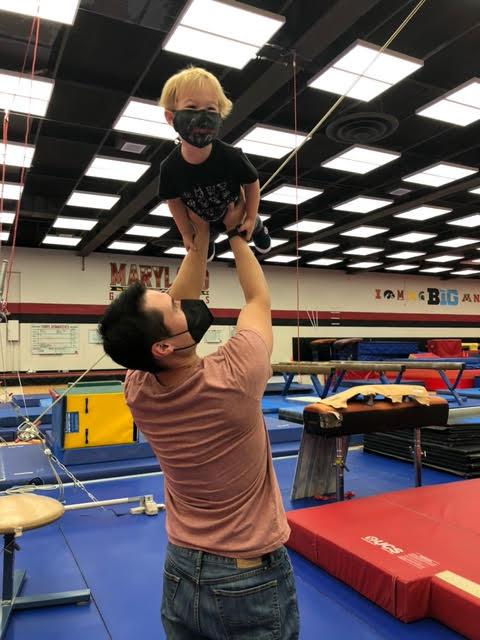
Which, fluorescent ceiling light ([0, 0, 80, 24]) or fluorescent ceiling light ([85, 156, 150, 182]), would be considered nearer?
fluorescent ceiling light ([0, 0, 80, 24])

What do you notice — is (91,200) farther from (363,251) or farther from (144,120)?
(363,251)

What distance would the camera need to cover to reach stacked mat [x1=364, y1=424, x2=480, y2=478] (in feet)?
13.8

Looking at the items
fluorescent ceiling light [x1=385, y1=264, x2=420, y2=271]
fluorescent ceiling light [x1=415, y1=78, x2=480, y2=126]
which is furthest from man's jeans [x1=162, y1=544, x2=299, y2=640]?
fluorescent ceiling light [x1=385, y1=264, x2=420, y2=271]

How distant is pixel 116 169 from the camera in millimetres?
6727

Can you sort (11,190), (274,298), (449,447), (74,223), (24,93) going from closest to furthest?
(449,447) < (24,93) < (11,190) < (74,223) < (274,298)

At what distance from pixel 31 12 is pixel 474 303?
17906 millimetres

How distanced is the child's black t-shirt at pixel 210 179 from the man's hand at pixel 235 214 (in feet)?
0.05

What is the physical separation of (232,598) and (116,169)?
6.51 metres

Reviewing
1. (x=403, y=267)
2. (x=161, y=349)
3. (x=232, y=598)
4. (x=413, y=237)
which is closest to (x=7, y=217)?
(x=413, y=237)

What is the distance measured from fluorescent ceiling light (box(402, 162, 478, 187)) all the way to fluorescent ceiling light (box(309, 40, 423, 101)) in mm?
2607

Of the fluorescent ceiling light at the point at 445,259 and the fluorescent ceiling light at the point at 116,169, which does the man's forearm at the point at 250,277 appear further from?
the fluorescent ceiling light at the point at 445,259

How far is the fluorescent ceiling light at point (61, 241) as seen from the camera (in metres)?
10.7

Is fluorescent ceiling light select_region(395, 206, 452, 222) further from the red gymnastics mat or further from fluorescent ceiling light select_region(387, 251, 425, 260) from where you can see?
the red gymnastics mat

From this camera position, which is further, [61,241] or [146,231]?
[61,241]
